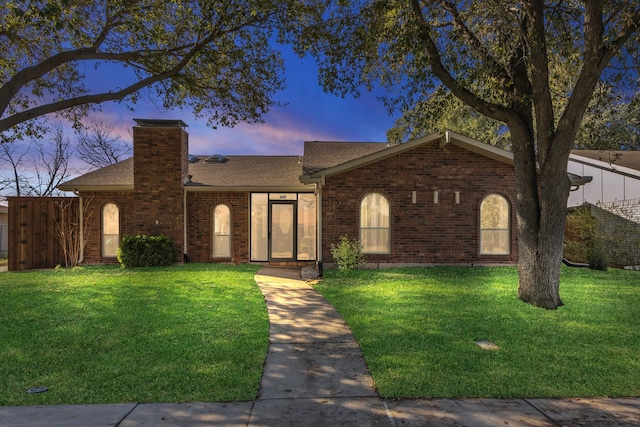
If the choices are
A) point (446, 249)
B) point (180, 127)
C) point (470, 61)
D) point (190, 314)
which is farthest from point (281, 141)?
point (190, 314)

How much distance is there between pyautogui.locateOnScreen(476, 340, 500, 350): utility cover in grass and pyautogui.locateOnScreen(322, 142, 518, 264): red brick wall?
23.6 ft

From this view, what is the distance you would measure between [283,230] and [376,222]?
3.68 m

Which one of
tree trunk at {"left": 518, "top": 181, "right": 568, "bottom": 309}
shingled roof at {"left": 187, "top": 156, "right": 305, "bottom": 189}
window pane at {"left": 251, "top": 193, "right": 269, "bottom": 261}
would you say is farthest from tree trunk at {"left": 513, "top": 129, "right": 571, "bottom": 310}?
window pane at {"left": 251, "top": 193, "right": 269, "bottom": 261}

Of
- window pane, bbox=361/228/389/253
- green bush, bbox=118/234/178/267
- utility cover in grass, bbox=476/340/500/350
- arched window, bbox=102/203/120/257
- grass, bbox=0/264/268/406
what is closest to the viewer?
grass, bbox=0/264/268/406

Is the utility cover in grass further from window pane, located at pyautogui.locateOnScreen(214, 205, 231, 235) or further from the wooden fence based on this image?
the wooden fence

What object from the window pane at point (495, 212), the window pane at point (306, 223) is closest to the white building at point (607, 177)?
the window pane at point (495, 212)

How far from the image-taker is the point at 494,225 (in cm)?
1284

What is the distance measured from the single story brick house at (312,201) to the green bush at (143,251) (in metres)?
0.72

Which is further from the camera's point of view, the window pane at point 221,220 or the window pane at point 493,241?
the window pane at point 221,220

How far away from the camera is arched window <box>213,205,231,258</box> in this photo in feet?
47.9

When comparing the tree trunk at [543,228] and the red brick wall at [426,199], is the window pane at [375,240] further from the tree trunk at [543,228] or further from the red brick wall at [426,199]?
the tree trunk at [543,228]

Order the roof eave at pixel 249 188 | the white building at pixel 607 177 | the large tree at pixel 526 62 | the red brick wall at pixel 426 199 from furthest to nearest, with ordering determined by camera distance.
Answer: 1. the white building at pixel 607 177
2. the roof eave at pixel 249 188
3. the red brick wall at pixel 426 199
4. the large tree at pixel 526 62

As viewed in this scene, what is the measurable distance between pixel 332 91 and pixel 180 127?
6.94 meters

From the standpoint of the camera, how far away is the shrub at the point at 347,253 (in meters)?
12.0
